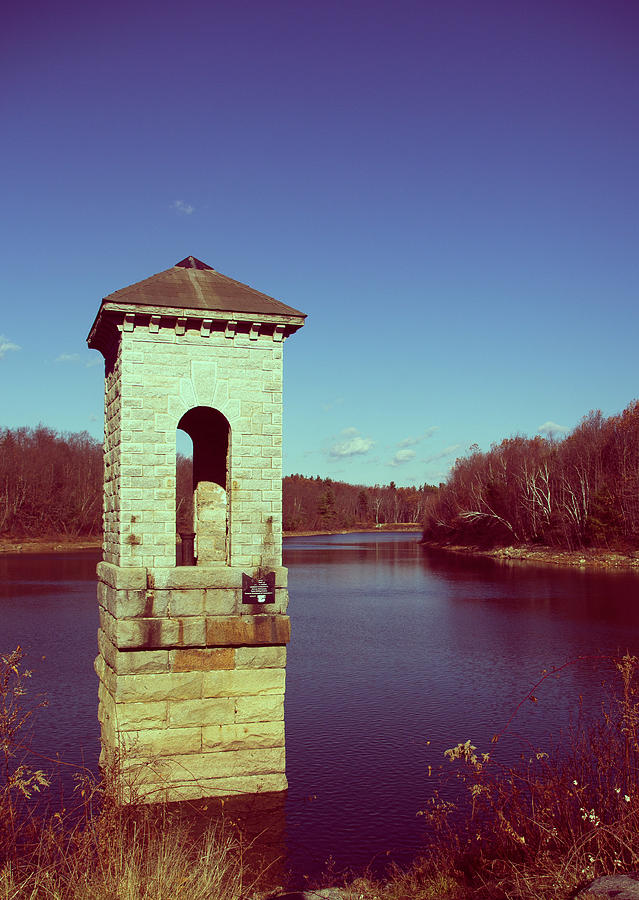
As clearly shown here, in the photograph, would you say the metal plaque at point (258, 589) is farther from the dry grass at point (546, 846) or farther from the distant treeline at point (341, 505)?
the distant treeline at point (341, 505)

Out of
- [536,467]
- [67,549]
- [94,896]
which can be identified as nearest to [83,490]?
[67,549]

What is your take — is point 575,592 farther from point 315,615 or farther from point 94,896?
point 94,896

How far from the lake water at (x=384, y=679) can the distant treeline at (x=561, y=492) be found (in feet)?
47.9

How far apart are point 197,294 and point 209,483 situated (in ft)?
13.5

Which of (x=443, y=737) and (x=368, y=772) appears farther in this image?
(x=443, y=737)

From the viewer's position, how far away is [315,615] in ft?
98.3

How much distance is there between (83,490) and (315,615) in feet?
175

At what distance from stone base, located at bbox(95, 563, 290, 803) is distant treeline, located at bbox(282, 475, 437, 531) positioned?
318 ft

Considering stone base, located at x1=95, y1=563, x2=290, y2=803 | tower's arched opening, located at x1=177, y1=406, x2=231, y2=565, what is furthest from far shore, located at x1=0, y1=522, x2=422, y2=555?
stone base, located at x1=95, y1=563, x2=290, y2=803

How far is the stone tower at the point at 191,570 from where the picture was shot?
1036 cm

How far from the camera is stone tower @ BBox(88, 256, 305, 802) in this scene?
10.4 m

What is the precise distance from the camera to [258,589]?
35.4 ft

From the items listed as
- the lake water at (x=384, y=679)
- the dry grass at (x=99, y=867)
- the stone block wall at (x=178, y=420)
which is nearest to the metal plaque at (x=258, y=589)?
the stone block wall at (x=178, y=420)

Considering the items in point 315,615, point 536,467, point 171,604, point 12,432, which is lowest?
point 315,615
